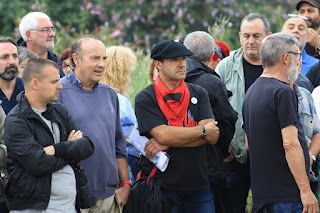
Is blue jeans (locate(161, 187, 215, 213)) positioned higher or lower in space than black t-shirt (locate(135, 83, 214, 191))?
lower

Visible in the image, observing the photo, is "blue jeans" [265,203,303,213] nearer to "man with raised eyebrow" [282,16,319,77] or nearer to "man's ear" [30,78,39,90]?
"man's ear" [30,78,39,90]

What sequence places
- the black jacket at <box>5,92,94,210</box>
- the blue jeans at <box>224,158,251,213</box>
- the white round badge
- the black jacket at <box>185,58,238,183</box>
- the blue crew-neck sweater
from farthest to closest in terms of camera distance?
the blue jeans at <box>224,158,251,213</box>, the black jacket at <box>185,58,238,183</box>, the white round badge, the blue crew-neck sweater, the black jacket at <box>5,92,94,210</box>

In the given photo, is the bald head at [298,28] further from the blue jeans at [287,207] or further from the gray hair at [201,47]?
the blue jeans at [287,207]

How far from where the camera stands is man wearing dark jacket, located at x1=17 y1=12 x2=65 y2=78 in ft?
20.4

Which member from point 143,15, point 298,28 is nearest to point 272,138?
point 298,28

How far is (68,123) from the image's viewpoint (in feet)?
13.7

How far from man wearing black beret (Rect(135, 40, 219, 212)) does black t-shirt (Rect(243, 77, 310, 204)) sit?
48 cm

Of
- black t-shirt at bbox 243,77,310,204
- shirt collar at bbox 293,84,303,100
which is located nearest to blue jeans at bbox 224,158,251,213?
shirt collar at bbox 293,84,303,100

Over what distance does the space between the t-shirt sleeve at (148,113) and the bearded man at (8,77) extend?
110 cm

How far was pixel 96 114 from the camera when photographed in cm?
447

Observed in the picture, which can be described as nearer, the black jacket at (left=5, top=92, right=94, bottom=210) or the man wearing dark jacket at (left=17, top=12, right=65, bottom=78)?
the black jacket at (left=5, top=92, right=94, bottom=210)

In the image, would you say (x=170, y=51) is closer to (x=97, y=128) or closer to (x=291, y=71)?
(x=97, y=128)

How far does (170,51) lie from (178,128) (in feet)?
2.15

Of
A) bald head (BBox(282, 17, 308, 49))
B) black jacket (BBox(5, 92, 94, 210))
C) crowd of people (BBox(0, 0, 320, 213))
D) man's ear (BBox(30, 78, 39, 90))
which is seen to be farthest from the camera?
bald head (BBox(282, 17, 308, 49))
